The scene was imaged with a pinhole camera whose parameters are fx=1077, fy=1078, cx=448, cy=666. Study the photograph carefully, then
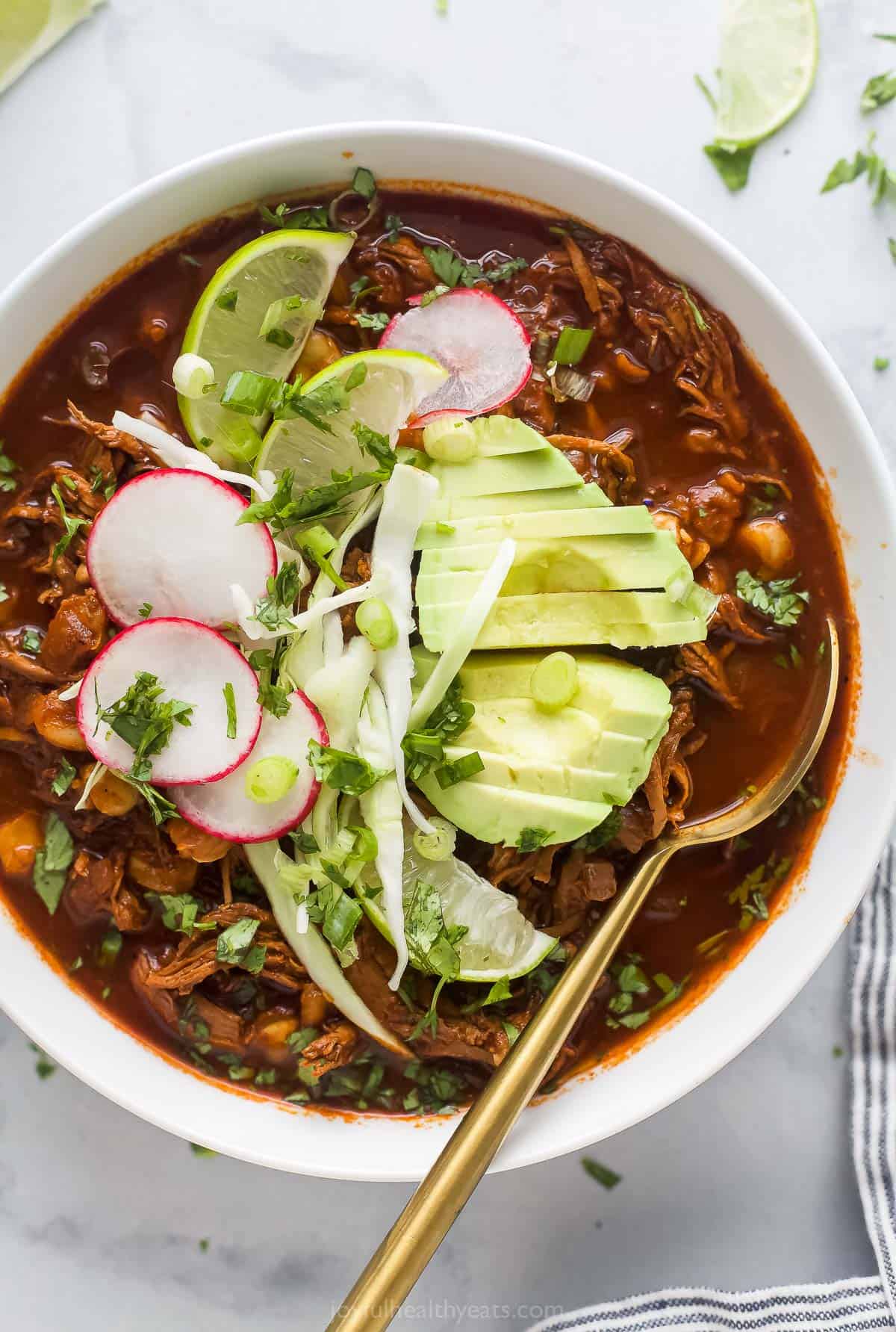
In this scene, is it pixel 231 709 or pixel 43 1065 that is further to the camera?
pixel 43 1065

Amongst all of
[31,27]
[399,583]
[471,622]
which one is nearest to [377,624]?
[399,583]

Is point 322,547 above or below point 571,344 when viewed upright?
below

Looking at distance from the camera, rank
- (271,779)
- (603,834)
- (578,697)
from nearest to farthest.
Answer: (271,779)
(578,697)
(603,834)

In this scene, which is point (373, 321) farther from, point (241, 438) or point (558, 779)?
point (558, 779)

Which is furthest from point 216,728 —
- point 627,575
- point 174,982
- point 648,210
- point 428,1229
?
point 648,210

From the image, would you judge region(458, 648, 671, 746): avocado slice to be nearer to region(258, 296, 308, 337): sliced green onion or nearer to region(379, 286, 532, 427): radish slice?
region(379, 286, 532, 427): radish slice

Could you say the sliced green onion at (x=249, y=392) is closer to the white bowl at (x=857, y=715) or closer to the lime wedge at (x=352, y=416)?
the lime wedge at (x=352, y=416)

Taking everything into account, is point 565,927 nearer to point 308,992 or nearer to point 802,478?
Result: point 308,992
